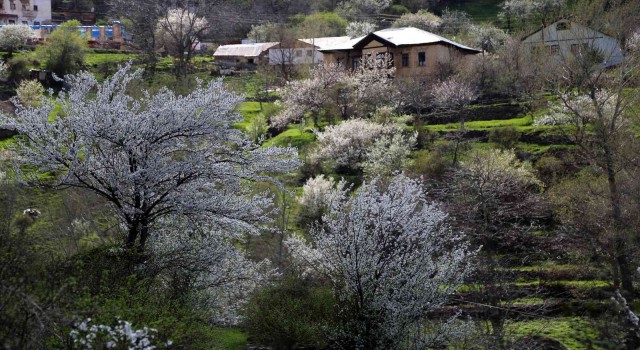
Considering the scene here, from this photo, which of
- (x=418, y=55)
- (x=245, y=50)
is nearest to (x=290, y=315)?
(x=418, y=55)

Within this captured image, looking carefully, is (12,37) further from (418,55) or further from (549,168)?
(549,168)

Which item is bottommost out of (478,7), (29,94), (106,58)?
(29,94)

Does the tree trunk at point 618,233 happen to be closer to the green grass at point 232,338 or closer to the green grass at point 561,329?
the green grass at point 561,329

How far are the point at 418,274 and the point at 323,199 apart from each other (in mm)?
15615

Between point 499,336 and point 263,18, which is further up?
point 263,18

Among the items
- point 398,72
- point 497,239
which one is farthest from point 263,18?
point 497,239

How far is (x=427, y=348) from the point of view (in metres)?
15.3

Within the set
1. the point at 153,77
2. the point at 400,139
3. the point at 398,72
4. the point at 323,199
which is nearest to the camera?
the point at 323,199

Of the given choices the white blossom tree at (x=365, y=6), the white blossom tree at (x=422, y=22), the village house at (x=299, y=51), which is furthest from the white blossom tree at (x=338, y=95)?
the white blossom tree at (x=365, y=6)

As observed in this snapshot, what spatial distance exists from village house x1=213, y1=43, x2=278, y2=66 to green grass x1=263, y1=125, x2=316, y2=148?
25503mm

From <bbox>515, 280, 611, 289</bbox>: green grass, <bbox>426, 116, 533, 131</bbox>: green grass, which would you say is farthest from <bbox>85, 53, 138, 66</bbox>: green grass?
<bbox>515, 280, 611, 289</bbox>: green grass

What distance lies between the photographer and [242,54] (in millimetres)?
69312

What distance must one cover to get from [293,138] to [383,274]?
28511 millimetres

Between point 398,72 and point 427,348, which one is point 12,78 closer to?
point 398,72
